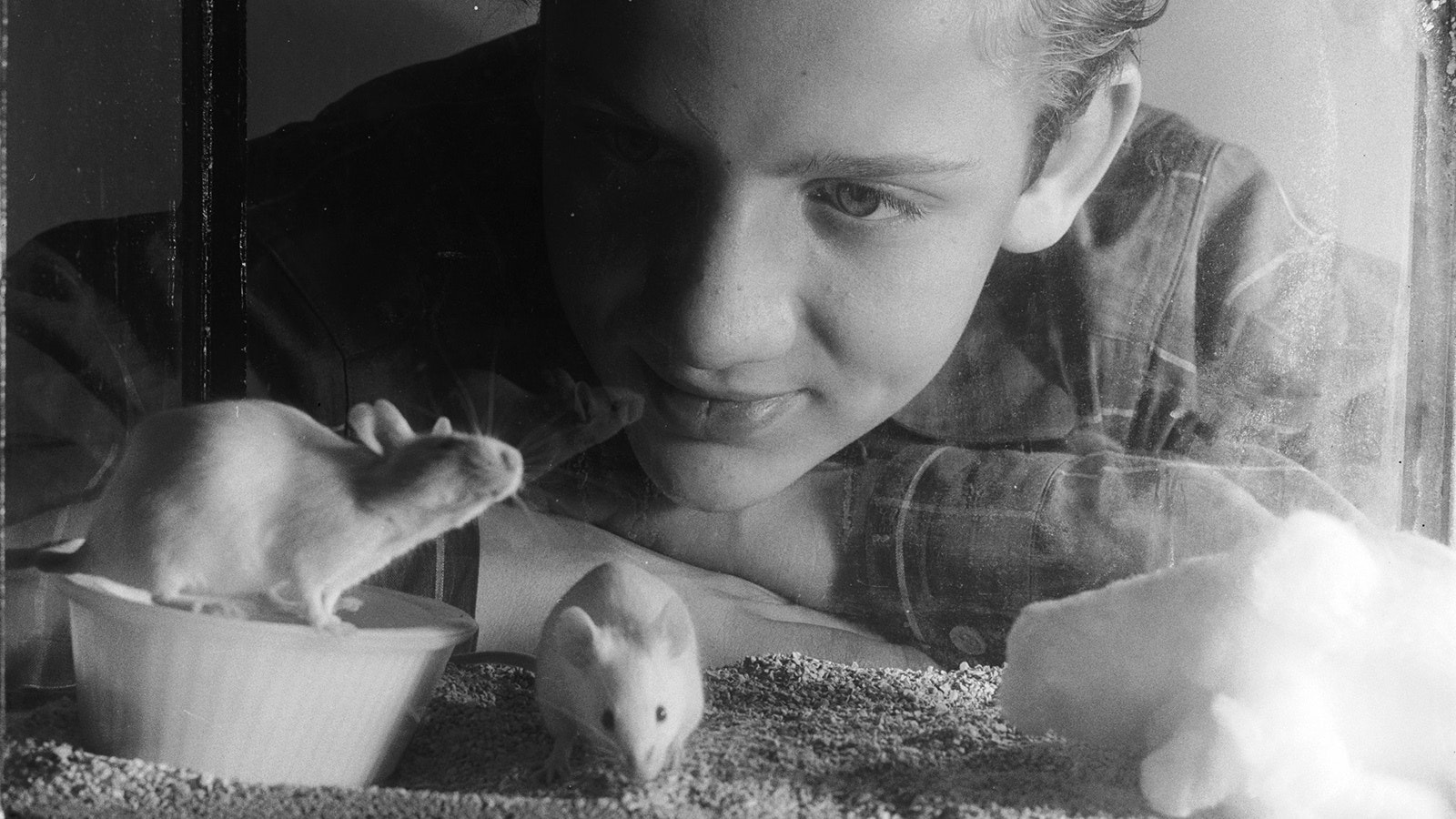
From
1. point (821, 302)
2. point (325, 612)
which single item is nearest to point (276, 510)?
point (325, 612)

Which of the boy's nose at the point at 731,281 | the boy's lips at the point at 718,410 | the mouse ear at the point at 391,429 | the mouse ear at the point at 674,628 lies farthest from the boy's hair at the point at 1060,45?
the mouse ear at the point at 391,429

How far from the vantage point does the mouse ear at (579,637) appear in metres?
1.37

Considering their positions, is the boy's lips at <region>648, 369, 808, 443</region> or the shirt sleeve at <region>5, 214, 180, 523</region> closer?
the shirt sleeve at <region>5, 214, 180, 523</region>

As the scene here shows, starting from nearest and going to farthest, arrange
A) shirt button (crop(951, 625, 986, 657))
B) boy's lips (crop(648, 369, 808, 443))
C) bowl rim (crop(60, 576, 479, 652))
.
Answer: bowl rim (crop(60, 576, 479, 652))
boy's lips (crop(648, 369, 808, 443))
shirt button (crop(951, 625, 986, 657))

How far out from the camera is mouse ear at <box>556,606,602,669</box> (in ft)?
4.50

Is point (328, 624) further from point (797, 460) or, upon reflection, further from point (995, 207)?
point (995, 207)

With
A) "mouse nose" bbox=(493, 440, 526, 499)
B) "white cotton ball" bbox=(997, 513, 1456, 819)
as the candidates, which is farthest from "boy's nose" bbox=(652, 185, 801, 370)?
"white cotton ball" bbox=(997, 513, 1456, 819)

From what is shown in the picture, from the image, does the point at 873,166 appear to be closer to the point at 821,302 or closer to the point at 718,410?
the point at 821,302

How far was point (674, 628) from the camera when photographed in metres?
1.42

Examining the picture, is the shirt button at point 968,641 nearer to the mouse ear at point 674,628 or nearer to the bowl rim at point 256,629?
the mouse ear at point 674,628

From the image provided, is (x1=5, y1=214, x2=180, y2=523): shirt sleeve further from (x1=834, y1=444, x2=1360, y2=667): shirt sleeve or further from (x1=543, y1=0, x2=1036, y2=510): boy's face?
(x1=834, y1=444, x2=1360, y2=667): shirt sleeve

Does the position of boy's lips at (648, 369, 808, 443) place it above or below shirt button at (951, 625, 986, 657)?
above

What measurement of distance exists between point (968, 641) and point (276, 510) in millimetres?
971

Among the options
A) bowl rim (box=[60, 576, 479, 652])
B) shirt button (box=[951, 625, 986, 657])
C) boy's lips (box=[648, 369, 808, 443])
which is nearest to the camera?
bowl rim (box=[60, 576, 479, 652])
